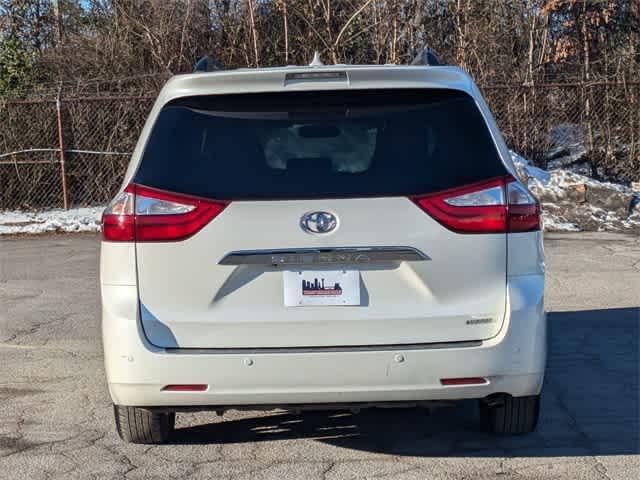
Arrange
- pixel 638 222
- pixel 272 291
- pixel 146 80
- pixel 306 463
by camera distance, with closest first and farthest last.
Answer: pixel 272 291 → pixel 306 463 → pixel 638 222 → pixel 146 80

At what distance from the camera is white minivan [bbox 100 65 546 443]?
14.0ft

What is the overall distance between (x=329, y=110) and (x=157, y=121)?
74 centimetres

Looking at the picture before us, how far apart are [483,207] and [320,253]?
28.2 inches

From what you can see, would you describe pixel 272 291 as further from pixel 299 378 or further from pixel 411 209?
pixel 411 209

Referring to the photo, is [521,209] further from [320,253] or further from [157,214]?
[157,214]

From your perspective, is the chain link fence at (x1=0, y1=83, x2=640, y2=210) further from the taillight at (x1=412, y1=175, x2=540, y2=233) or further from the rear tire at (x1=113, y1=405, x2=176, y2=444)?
the taillight at (x1=412, y1=175, x2=540, y2=233)

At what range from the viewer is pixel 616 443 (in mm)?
4992

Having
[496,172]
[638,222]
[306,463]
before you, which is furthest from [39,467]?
[638,222]

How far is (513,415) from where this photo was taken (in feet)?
16.3

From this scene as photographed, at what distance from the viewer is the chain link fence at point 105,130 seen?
55.4 ft

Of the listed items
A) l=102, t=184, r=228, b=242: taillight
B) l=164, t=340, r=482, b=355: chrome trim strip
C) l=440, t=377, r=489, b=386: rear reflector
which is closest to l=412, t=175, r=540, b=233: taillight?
l=164, t=340, r=482, b=355: chrome trim strip

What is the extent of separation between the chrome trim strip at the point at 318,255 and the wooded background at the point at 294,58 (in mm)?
12796

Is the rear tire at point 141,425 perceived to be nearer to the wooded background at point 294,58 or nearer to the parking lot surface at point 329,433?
the parking lot surface at point 329,433

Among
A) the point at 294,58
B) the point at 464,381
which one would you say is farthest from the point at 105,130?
the point at 464,381
